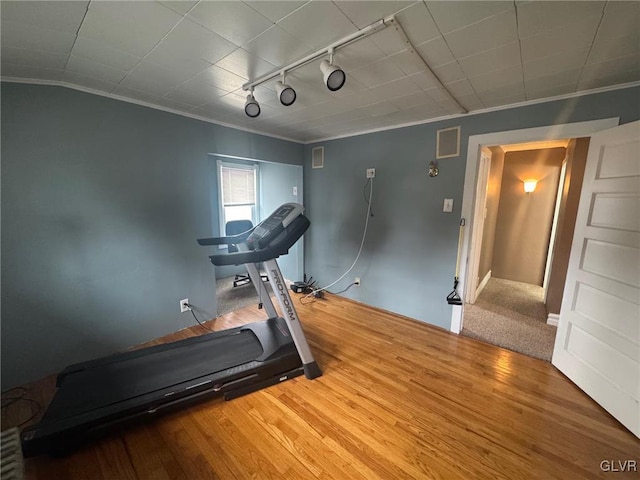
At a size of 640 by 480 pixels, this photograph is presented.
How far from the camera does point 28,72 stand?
1.63 meters

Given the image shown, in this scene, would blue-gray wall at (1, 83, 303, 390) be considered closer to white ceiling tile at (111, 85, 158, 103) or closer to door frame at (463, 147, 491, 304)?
white ceiling tile at (111, 85, 158, 103)

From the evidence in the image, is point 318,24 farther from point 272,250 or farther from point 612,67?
point 612,67

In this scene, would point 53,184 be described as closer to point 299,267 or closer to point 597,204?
point 299,267

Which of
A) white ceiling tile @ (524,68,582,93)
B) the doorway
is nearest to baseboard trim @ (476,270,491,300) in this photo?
the doorway

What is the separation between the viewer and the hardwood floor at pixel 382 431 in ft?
4.26

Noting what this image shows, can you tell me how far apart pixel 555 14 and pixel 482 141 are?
51.9 inches

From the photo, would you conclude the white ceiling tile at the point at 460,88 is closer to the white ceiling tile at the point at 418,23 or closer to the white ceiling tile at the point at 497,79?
the white ceiling tile at the point at 497,79

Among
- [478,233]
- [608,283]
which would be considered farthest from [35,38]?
[478,233]

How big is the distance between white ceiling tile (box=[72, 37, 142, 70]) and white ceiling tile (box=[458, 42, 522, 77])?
202 centimetres

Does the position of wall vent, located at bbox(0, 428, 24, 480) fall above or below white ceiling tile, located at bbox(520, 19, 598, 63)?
below

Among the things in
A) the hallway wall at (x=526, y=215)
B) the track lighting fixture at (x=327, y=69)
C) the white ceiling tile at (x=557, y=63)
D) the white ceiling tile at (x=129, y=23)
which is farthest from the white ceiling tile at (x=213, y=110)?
the hallway wall at (x=526, y=215)

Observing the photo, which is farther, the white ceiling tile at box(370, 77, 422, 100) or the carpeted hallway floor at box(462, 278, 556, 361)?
the carpeted hallway floor at box(462, 278, 556, 361)

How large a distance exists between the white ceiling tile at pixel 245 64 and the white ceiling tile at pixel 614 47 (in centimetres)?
179

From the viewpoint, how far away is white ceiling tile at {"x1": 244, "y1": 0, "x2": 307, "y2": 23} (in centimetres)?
106
